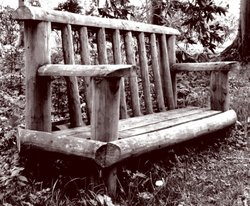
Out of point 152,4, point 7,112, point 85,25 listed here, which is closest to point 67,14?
point 85,25

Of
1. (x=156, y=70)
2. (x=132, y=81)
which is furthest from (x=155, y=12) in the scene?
(x=132, y=81)

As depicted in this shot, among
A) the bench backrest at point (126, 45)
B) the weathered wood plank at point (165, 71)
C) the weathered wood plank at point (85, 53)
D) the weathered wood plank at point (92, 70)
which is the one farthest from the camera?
the weathered wood plank at point (165, 71)

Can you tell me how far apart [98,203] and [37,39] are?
1.29 m

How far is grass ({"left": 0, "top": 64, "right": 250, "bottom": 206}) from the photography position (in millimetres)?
2586

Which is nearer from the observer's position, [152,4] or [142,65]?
[142,65]

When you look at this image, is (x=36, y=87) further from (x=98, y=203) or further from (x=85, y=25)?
(x=98, y=203)

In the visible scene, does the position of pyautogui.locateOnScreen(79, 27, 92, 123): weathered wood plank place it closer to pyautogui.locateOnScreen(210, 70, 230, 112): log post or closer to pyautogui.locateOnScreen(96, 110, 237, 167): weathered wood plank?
pyautogui.locateOnScreen(96, 110, 237, 167): weathered wood plank

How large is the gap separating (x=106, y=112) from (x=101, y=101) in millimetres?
80

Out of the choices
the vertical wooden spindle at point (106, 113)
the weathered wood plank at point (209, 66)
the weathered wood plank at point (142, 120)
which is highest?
the weathered wood plank at point (209, 66)

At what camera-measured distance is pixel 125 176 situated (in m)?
2.88

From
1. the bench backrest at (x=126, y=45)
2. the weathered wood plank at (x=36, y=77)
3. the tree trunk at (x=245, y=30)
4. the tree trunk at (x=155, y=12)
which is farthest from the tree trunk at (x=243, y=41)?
the weathered wood plank at (x=36, y=77)

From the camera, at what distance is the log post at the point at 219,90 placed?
4031 millimetres

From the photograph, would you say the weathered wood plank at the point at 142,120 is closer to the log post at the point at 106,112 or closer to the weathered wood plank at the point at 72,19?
the log post at the point at 106,112

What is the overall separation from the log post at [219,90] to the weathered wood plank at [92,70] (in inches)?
70.6
